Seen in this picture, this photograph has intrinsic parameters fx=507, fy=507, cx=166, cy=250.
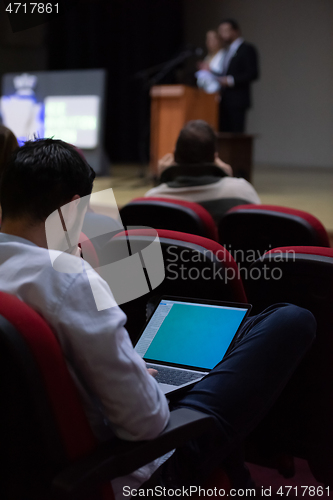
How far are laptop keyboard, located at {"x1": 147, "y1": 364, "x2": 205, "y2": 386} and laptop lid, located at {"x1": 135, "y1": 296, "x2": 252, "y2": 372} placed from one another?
0.02 m

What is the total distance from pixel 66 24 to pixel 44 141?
7868 mm

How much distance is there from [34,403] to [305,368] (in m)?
0.72

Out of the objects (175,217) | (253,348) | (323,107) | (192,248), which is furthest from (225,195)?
(323,107)

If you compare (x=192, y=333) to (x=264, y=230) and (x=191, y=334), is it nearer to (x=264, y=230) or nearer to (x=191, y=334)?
(x=191, y=334)

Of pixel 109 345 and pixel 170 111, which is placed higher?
pixel 170 111

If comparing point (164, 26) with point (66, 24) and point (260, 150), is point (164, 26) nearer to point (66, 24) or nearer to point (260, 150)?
point (66, 24)

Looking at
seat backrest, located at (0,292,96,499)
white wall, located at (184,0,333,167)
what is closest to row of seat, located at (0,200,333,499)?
seat backrest, located at (0,292,96,499)

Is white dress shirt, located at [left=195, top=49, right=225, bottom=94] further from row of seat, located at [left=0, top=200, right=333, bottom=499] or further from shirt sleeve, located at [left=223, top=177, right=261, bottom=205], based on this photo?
row of seat, located at [left=0, top=200, right=333, bottom=499]

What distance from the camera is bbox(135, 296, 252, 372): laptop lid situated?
1.10m

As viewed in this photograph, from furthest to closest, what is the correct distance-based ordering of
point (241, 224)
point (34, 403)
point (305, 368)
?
point (241, 224), point (305, 368), point (34, 403)

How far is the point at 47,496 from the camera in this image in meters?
0.76

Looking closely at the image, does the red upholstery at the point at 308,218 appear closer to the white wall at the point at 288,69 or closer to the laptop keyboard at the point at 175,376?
the laptop keyboard at the point at 175,376

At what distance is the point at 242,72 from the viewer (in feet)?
18.1

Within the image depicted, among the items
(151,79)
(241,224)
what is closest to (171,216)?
(241,224)
